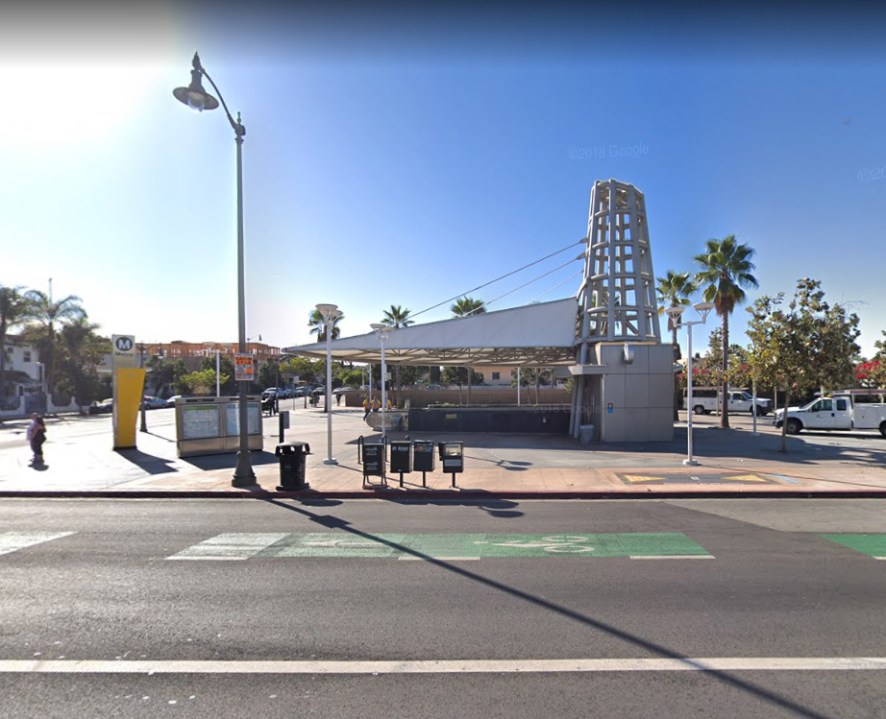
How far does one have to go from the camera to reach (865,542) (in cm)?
737

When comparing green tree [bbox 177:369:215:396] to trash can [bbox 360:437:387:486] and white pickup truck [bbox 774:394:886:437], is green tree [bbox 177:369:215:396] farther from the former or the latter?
white pickup truck [bbox 774:394:886:437]

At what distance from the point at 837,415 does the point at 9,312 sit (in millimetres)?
59523

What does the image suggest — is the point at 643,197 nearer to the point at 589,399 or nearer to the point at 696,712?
the point at 589,399

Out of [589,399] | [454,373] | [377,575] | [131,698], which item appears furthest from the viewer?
[454,373]

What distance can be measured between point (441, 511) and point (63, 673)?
21.0 ft

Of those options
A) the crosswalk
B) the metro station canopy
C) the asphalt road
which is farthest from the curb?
the metro station canopy

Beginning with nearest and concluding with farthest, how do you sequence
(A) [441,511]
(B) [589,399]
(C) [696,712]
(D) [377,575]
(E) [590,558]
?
(C) [696,712]
(D) [377,575]
(E) [590,558]
(A) [441,511]
(B) [589,399]

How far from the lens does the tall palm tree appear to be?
44688mm

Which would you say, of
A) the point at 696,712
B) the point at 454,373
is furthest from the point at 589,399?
the point at 454,373

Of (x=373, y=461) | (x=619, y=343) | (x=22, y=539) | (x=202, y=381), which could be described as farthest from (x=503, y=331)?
(x=202, y=381)

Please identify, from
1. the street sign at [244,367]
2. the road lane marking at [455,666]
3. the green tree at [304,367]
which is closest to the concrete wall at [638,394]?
the street sign at [244,367]

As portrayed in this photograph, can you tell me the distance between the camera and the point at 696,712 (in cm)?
344

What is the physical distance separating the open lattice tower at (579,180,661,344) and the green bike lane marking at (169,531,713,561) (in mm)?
14563

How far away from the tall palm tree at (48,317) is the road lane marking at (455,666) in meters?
52.4
